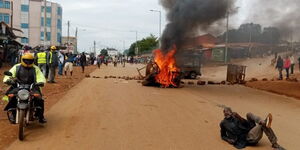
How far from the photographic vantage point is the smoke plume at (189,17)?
1939 cm

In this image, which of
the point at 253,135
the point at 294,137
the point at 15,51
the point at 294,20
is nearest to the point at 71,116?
the point at 253,135

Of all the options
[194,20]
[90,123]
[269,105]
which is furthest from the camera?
[194,20]

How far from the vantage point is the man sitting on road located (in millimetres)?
6719

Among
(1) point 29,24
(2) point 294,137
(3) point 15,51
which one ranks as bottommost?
(2) point 294,137

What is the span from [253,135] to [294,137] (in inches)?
59.9

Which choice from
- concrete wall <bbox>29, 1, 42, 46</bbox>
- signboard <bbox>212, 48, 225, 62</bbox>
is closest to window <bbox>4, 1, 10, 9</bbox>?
concrete wall <bbox>29, 1, 42, 46</bbox>

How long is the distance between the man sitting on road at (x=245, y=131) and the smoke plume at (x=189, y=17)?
42.7ft

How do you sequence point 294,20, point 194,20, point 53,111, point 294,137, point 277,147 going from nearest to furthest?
point 277,147, point 294,137, point 53,111, point 294,20, point 194,20

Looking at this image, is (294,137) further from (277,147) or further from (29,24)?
(29,24)

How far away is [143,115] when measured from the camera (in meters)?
9.59

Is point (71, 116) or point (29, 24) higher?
point (29, 24)

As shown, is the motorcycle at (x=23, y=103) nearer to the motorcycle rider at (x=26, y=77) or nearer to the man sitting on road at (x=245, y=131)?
the motorcycle rider at (x=26, y=77)

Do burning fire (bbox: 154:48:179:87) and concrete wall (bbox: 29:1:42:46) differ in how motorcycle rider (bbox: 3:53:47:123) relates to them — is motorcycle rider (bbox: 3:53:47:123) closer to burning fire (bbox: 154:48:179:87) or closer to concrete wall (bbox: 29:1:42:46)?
burning fire (bbox: 154:48:179:87)

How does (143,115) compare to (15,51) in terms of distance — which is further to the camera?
(15,51)
